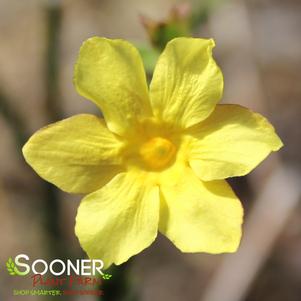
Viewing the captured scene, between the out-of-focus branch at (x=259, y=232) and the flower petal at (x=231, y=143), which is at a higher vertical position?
the flower petal at (x=231, y=143)

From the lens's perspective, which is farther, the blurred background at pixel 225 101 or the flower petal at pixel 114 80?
the blurred background at pixel 225 101

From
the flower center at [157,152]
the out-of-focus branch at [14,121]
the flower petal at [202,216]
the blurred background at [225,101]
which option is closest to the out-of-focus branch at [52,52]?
the blurred background at [225,101]

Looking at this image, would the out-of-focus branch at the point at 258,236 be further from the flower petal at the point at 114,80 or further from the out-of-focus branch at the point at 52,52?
the flower petal at the point at 114,80

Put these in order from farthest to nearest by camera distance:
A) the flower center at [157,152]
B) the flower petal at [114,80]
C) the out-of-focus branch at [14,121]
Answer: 1. the out-of-focus branch at [14,121]
2. the flower center at [157,152]
3. the flower petal at [114,80]

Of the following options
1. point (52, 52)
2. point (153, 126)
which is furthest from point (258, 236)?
point (153, 126)

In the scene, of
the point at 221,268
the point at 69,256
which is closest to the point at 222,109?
the point at 69,256

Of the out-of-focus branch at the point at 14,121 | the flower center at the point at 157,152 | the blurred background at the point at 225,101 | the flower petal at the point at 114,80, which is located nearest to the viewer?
the flower petal at the point at 114,80
